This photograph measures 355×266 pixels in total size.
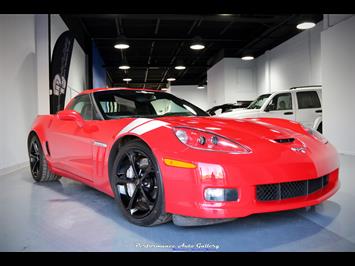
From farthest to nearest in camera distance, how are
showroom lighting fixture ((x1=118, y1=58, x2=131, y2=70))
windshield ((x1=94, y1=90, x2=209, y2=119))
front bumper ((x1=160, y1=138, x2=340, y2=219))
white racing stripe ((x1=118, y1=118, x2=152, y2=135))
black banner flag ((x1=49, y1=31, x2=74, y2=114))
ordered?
1. showroom lighting fixture ((x1=118, y1=58, x2=131, y2=70))
2. black banner flag ((x1=49, y1=31, x2=74, y2=114))
3. windshield ((x1=94, y1=90, x2=209, y2=119))
4. white racing stripe ((x1=118, y1=118, x2=152, y2=135))
5. front bumper ((x1=160, y1=138, x2=340, y2=219))

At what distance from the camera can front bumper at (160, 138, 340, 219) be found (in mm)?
1637

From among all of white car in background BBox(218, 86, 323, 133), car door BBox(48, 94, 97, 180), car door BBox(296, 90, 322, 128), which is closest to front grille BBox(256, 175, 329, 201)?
car door BBox(48, 94, 97, 180)

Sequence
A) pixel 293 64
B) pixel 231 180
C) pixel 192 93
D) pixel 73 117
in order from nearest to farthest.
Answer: pixel 231 180 → pixel 73 117 → pixel 293 64 → pixel 192 93

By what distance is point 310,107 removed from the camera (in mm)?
6664

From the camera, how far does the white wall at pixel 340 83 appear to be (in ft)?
18.4

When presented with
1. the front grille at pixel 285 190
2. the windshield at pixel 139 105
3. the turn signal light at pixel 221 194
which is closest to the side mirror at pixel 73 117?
the windshield at pixel 139 105

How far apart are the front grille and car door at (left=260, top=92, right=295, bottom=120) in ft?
16.2

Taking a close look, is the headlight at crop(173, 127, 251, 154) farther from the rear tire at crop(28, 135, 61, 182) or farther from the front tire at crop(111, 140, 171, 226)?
the rear tire at crop(28, 135, 61, 182)

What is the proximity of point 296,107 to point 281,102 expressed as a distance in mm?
321

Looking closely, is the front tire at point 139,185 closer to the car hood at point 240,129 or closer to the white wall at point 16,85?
the car hood at point 240,129

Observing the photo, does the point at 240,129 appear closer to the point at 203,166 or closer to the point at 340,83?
the point at 203,166

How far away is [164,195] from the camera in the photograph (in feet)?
5.75

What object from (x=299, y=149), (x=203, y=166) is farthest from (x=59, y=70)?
(x=299, y=149)
